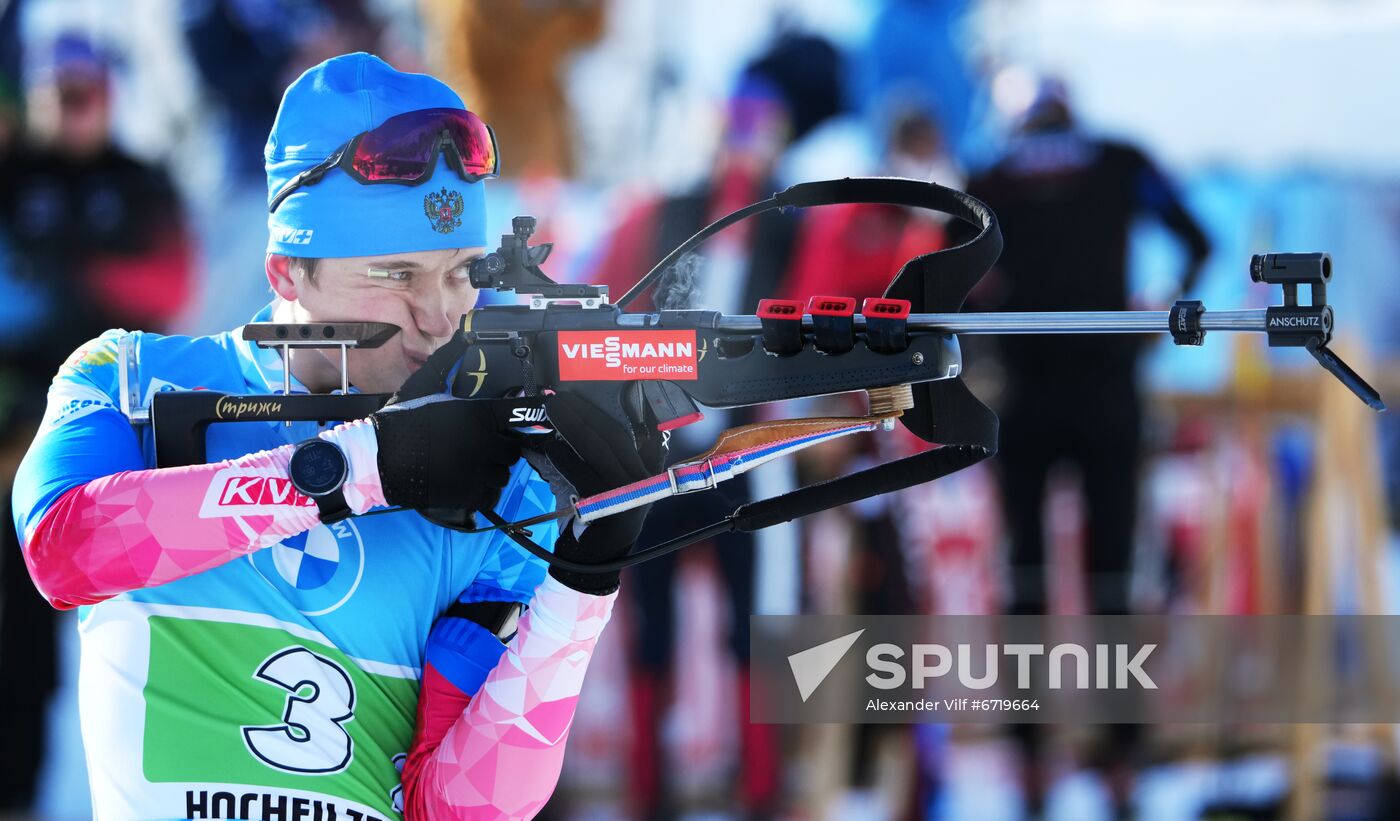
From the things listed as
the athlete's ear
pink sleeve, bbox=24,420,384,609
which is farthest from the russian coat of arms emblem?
pink sleeve, bbox=24,420,384,609

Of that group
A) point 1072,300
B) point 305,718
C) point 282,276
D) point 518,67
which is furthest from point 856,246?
point 305,718

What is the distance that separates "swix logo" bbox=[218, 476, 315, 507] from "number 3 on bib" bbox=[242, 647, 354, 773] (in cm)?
28

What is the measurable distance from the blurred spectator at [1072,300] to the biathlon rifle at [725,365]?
10.6 ft

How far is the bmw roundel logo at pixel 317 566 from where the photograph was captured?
2076 mm

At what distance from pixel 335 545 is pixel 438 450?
28cm

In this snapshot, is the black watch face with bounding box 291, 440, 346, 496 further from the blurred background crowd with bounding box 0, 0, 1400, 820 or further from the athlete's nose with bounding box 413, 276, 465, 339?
the blurred background crowd with bounding box 0, 0, 1400, 820

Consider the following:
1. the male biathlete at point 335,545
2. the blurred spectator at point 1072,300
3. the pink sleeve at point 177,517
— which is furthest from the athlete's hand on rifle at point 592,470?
the blurred spectator at point 1072,300

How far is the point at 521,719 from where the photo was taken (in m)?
2.03

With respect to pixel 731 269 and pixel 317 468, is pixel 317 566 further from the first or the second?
pixel 731 269

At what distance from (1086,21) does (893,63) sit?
676mm

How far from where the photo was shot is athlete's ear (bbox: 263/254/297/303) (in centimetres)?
222

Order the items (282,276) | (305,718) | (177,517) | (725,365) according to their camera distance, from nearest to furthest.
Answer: (177,517)
(725,365)
(305,718)
(282,276)

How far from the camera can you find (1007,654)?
190 inches

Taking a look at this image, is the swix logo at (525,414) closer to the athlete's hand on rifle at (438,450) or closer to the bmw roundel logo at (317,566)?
the athlete's hand on rifle at (438,450)
